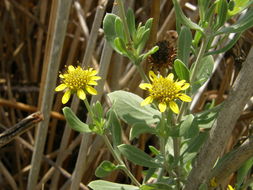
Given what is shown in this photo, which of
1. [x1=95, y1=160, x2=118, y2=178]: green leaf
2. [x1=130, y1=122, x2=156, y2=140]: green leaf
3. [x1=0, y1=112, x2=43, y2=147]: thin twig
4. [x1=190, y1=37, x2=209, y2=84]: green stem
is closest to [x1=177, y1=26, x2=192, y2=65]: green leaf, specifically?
[x1=190, y1=37, x2=209, y2=84]: green stem

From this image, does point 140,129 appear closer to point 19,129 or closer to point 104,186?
point 104,186

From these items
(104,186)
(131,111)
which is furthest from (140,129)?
(104,186)

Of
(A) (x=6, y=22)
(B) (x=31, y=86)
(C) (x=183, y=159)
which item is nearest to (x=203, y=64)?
(C) (x=183, y=159)

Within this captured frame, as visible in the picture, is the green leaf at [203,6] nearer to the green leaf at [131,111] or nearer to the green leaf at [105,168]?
the green leaf at [131,111]

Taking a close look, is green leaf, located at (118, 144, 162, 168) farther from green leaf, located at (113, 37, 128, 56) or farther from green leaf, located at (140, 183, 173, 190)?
green leaf, located at (113, 37, 128, 56)

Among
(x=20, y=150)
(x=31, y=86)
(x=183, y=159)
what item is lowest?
(x=20, y=150)

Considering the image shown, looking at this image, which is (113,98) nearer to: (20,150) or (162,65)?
(162,65)

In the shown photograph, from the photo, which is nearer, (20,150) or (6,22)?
(20,150)
